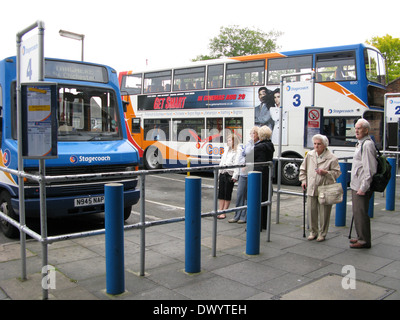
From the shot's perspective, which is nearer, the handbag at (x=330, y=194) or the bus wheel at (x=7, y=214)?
the handbag at (x=330, y=194)

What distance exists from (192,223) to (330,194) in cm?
241

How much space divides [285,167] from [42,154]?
33.8ft

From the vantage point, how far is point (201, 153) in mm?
15227

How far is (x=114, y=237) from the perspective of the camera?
380 centimetres

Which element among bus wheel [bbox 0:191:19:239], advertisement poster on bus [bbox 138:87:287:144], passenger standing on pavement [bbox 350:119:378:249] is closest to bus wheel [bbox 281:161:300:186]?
advertisement poster on bus [bbox 138:87:287:144]

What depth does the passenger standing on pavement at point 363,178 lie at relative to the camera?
5.36 m

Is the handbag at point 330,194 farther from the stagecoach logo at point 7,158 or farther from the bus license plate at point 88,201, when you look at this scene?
the stagecoach logo at point 7,158

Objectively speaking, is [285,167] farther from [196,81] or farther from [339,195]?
[339,195]

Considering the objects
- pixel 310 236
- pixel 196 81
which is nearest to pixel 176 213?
pixel 310 236

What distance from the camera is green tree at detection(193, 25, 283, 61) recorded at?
45.5 meters

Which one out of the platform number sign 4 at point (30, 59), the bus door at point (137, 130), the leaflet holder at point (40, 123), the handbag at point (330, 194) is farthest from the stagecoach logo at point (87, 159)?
the bus door at point (137, 130)

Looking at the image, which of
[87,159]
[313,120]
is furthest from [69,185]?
[313,120]

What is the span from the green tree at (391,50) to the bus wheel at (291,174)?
91.4 ft

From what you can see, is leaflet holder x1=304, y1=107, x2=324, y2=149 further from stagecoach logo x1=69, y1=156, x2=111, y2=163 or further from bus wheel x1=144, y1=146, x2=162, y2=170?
bus wheel x1=144, y1=146, x2=162, y2=170
